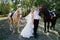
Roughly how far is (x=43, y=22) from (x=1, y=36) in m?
0.47

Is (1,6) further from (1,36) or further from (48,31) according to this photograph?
(48,31)

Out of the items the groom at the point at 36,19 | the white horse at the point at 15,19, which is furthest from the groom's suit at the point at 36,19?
the white horse at the point at 15,19

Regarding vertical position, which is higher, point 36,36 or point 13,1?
point 13,1

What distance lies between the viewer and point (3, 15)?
2.30 metres

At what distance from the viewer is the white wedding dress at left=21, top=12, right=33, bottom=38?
2.27 metres

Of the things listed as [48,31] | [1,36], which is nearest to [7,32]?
[1,36]

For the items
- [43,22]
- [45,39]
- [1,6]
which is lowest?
[45,39]

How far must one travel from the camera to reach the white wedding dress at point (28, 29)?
2.27 meters

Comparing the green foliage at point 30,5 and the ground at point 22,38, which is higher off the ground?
the green foliage at point 30,5

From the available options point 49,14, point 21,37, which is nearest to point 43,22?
point 49,14

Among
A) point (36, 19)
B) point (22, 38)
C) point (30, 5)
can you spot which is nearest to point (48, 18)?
point (36, 19)

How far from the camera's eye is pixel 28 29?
2332 mm

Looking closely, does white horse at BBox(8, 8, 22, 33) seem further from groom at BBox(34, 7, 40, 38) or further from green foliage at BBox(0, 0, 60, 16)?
groom at BBox(34, 7, 40, 38)

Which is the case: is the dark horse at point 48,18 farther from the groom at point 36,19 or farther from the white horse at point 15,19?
the white horse at point 15,19
